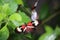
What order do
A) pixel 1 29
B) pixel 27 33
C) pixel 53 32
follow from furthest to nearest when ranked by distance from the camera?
pixel 53 32, pixel 27 33, pixel 1 29

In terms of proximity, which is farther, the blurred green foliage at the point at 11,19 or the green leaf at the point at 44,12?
the green leaf at the point at 44,12

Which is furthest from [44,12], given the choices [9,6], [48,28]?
[9,6]

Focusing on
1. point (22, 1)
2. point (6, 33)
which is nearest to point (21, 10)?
point (22, 1)

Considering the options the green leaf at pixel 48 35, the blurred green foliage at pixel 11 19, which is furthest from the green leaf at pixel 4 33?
the green leaf at pixel 48 35

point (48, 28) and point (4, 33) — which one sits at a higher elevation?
point (48, 28)

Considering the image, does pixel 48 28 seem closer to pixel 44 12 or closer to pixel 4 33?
pixel 44 12

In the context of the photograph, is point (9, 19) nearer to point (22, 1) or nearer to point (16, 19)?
point (16, 19)

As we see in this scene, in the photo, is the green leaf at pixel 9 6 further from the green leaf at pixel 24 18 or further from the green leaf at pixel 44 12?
the green leaf at pixel 44 12

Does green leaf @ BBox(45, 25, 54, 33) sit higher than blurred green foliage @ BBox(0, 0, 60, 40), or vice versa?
green leaf @ BBox(45, 25, 54, 33)

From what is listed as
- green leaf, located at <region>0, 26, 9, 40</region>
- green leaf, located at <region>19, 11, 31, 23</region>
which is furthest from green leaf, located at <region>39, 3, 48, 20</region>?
green leaf, located at <region>0, 26, 9, 40</region>

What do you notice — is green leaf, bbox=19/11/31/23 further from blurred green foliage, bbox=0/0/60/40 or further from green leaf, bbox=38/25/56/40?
green leaf, bbox=38/25/56/40

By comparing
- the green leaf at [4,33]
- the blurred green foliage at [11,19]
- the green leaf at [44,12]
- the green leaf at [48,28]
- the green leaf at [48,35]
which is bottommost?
the green leaf at [4,33]
